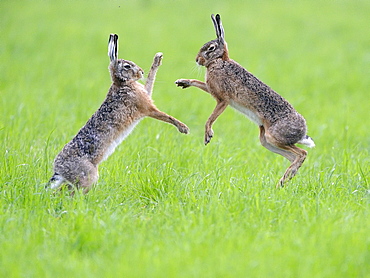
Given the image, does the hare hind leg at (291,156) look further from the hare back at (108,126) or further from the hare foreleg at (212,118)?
the hare back at (108,126)

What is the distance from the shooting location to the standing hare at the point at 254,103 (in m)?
6.75

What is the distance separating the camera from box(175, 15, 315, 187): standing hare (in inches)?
266

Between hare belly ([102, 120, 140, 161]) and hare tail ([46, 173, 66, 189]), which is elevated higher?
hare belly ([102, 120, 140, 161])

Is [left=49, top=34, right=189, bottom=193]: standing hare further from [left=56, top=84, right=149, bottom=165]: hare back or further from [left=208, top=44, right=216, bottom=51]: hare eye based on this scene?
[left=208, top=44, right=216, bottom=51]: hare eye

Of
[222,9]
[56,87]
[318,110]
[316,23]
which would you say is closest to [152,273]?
[318,110]

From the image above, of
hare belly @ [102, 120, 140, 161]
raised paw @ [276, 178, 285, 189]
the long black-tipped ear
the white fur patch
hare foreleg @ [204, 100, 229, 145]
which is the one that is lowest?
the white fur patch

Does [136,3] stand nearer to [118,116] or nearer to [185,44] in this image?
[185,44]

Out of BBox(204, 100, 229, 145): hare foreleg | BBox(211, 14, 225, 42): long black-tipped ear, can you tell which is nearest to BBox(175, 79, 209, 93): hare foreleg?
BBox(204, 100, 229, 145): hare foreleg

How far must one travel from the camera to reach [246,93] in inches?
273

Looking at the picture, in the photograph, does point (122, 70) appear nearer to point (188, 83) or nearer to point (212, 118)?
point (188, 83)

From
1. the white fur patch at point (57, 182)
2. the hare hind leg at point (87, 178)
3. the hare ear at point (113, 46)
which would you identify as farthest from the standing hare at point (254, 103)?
the white fur patch at point (57, 182)

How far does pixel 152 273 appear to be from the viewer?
4.39 m

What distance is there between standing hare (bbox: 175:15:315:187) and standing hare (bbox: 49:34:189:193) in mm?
510

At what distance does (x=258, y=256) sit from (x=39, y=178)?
9.85 ft
